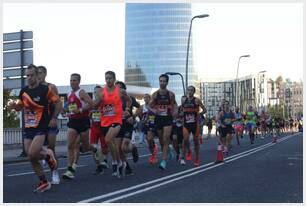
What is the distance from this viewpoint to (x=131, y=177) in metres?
9.45

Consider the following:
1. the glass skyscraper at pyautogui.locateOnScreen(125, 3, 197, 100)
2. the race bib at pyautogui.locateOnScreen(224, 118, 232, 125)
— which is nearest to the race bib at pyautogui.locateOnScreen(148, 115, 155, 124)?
the race bib at pyautogui.locateOnScreen(224, 118, 232, 125)

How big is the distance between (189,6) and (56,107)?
521 feet

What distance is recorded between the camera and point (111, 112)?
9242 mm

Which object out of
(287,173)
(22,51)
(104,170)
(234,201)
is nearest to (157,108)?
(104,170)

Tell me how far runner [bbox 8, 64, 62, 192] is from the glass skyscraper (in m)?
155

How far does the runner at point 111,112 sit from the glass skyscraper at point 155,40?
6035 inches

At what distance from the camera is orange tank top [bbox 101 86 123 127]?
923 centimetres

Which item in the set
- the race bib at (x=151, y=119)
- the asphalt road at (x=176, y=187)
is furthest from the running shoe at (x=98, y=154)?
the race bib at (x=151, y=119)

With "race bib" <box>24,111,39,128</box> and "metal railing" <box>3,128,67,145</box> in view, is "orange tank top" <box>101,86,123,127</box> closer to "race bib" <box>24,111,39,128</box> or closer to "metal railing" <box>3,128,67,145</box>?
"race bib" <box>24,111,39,128</box>

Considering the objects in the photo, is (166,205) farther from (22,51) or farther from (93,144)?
(22,51)

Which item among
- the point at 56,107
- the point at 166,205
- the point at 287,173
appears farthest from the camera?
the point at 287,173

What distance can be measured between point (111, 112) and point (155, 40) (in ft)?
518

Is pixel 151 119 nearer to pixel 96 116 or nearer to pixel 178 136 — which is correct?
pixel 178 136

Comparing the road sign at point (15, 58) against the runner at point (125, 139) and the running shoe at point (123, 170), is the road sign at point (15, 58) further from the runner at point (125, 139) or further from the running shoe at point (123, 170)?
the running shoe at point (123, 170)
